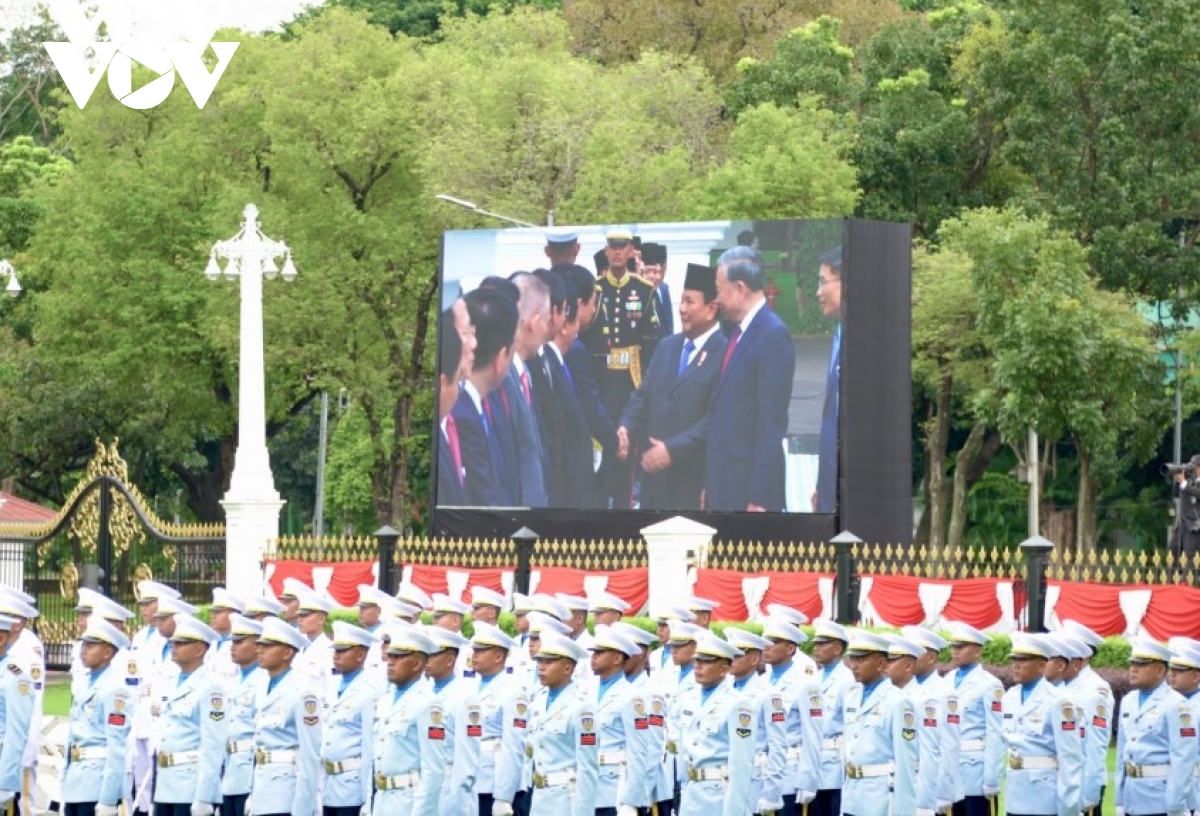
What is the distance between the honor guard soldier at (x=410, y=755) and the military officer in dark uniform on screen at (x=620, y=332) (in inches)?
609

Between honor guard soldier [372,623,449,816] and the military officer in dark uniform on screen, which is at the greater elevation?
the military officer in dark uniform on screen

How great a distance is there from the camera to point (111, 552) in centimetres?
2809

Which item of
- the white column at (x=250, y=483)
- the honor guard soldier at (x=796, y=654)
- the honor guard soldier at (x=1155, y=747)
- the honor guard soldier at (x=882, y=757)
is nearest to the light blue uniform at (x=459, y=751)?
the honor guard soldier at (x=882, y=757)

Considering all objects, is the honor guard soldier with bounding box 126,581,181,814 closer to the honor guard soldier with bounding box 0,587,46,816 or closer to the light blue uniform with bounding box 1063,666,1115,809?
the honor guard soldier with bounding box 0,587,46,816

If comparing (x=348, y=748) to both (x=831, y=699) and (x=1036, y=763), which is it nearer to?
(x=831, y=699)

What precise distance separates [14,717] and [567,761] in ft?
12.4

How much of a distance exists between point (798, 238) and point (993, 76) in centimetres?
1685

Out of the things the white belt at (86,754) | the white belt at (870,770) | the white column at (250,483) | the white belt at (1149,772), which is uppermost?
the white column at (250,483)

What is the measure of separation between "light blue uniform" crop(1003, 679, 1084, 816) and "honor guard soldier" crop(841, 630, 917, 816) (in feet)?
1.89

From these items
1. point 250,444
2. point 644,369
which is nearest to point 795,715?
point 644,369

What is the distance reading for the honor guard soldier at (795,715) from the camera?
14047mm

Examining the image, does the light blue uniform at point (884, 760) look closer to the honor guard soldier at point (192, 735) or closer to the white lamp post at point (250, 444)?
the honor guard soldier at point (192, 735)

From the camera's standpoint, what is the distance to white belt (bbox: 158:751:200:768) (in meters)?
13.8

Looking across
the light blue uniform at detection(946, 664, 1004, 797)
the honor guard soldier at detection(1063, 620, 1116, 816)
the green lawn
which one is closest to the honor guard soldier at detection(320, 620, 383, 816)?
the light blue uniform at detection(946, 664, 1004, 797)
